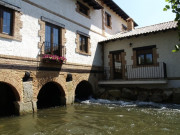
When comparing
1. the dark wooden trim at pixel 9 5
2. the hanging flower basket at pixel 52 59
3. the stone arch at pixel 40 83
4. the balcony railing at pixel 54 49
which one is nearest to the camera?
the dark wooden trim at pixel 9 5

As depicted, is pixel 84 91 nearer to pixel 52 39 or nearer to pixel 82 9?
pixel 52 39

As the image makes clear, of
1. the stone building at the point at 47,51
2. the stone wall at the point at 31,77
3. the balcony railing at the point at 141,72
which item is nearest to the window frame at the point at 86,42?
the stone building at the point at 47,51

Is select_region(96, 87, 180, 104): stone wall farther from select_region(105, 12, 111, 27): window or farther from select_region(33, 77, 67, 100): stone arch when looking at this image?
select_region(105, 12, 111, 27): window

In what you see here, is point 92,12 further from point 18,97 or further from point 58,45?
point 18,97

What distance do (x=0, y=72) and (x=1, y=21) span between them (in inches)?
83.9

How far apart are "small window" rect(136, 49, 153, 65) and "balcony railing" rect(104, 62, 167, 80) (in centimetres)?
35

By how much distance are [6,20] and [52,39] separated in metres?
2.50

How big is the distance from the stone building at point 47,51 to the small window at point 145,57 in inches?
119

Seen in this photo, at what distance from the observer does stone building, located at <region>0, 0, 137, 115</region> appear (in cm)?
652

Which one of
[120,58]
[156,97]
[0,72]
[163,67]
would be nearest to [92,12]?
[120,58]

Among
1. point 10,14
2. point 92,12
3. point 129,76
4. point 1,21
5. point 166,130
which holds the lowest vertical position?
point 166,130

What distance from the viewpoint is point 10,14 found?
6.77 meters

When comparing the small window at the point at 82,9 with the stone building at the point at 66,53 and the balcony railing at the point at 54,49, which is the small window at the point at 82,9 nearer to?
the stone building at the point at 66,53

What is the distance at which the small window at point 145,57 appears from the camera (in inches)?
423
